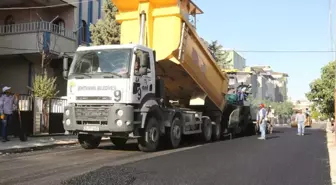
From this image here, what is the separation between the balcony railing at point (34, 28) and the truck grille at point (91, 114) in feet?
32.5

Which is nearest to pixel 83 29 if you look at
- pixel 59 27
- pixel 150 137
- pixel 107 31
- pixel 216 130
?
pixel 59 27

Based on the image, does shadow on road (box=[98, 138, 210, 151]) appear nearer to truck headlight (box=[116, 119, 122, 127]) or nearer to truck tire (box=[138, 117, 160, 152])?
truck tire (box=[138, 117, 160, 152])

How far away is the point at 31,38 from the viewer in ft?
61.2

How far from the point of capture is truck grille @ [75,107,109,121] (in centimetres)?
946

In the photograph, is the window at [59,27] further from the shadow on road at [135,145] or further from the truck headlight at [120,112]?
the truck headlight at [120,112]

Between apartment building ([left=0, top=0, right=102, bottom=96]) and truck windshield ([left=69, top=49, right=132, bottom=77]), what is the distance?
869 cm

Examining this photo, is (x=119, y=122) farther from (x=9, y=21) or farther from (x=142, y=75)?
(x=9, y=21)

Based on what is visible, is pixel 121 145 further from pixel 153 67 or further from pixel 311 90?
pixel 311 90

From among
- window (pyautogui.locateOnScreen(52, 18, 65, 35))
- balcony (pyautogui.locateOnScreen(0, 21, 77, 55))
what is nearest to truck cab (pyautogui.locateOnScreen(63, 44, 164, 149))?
balcony (pyautogui.locateOnScreen(0, 21, 77, 55))

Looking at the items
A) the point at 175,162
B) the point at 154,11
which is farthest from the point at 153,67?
the point at 175,162

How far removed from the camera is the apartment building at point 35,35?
18641 mm

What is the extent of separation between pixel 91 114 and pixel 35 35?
1053 centimetres

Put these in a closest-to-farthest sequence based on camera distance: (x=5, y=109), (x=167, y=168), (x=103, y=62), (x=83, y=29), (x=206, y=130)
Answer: (x=167, y=168), (x=103, y=62), (x=5, y=109), (x=206, y=130), (x=83, y=29)

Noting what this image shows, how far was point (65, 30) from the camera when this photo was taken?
67.5 ft
